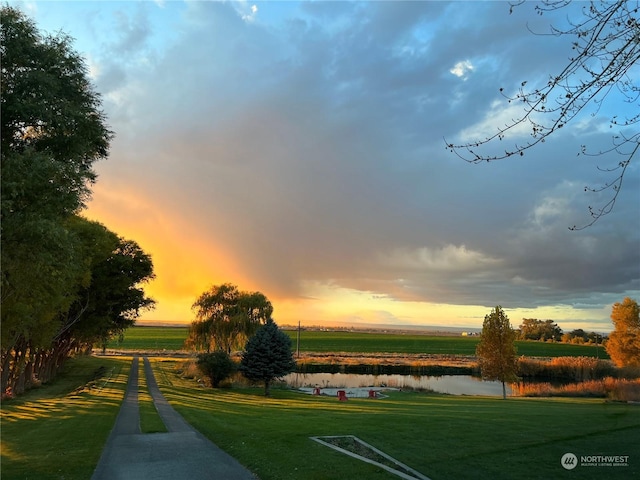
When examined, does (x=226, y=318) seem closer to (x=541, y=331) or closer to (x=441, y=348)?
(x=441, y=348)

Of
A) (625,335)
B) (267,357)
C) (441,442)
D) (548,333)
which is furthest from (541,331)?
(441,442)

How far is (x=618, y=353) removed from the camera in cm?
5612

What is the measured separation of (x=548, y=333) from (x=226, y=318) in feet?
524

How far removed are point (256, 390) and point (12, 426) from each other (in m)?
21.1

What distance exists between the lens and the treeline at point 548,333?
15088cm

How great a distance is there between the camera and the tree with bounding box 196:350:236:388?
119 ft

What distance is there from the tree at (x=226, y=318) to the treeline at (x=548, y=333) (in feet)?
436

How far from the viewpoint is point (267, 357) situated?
34.1 metres

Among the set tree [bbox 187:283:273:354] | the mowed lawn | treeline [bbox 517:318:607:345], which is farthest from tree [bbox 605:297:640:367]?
treeline [bbox 517:318:607:345]

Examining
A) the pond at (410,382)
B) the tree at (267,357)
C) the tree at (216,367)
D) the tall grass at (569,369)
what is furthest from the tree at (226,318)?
the tall grass at (569,369)

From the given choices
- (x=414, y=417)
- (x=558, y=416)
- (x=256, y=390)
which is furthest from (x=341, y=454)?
(x=256, y=390)

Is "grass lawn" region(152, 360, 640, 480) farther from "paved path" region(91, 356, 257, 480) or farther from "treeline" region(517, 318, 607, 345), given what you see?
"treeline" region(517, 318, 607, 345)

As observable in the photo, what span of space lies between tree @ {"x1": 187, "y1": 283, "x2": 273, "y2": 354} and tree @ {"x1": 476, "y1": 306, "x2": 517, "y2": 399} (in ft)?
76.5

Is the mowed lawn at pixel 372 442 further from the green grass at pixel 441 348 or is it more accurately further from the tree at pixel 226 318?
the green grass at pixel 441 348
